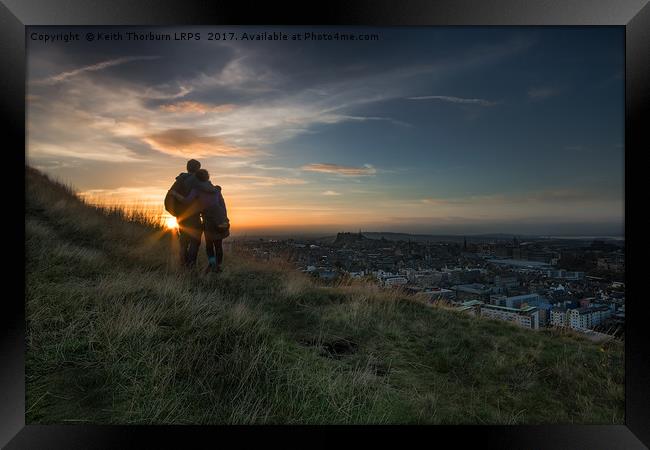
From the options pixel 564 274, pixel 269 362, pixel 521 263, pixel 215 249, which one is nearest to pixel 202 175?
pixel 215 249

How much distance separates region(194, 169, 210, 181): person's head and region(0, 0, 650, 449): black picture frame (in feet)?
4.39

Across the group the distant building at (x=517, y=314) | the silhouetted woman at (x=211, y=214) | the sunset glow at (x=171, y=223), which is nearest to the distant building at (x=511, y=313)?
the distant building at (x=517, y=314)

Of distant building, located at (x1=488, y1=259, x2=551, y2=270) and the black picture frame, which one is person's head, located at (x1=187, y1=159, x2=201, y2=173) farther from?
distant building, located at (x1=488, y1=259, x2=551, y2=270)

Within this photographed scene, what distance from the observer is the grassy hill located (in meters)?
2.65

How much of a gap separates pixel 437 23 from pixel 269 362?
116 inches

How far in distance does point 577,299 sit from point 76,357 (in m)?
4.11

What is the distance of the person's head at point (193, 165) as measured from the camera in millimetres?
3332

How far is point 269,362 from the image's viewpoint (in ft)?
9.85

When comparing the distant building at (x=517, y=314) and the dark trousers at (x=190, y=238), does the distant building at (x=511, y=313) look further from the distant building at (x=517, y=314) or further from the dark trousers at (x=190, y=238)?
the dark trousers at (x=190, y=238)

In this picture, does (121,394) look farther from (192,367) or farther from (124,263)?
(124,263)

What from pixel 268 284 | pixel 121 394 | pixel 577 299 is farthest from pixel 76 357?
pixel 577 299

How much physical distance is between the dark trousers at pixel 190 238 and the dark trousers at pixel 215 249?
129 millimetres

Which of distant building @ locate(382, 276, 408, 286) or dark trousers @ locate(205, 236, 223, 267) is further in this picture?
dark trousers @ locate(205, 236, 223, 267)

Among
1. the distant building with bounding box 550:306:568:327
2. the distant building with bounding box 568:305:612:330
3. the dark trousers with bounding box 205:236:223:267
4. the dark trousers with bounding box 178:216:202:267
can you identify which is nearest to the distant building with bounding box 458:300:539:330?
the distant building with bounding box 550:306:568:327
